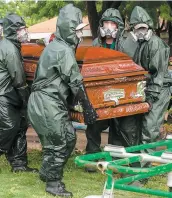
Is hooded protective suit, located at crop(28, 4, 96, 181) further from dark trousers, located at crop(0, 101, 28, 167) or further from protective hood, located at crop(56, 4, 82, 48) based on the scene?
dark trousers, located at crop(0, 101, 28, 167)

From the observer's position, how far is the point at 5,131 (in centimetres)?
652

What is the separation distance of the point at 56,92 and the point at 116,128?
151cm

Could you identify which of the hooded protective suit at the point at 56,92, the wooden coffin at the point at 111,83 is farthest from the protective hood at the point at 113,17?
the hooded protective suit at the point at 56,92

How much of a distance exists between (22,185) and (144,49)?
2.23 meters

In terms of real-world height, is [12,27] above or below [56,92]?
above

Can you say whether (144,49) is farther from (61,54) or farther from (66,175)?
(66,175)

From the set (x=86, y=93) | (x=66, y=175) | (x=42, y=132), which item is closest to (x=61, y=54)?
(x=86, y=93)

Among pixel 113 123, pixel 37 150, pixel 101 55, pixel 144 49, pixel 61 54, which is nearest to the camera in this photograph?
pixel 61 54

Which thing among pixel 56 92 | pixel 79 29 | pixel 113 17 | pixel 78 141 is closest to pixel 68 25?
pixel 79 29

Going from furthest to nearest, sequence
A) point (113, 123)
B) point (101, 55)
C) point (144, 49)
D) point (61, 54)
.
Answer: point (113, 123)
point (144, 49)
point (101, 55)
point (61, 54)

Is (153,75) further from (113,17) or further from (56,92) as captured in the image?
(56,92)

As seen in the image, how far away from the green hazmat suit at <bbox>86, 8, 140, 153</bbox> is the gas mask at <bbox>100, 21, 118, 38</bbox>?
5 cm

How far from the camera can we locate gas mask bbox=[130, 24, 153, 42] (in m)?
6.31

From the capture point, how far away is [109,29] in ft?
22.4
